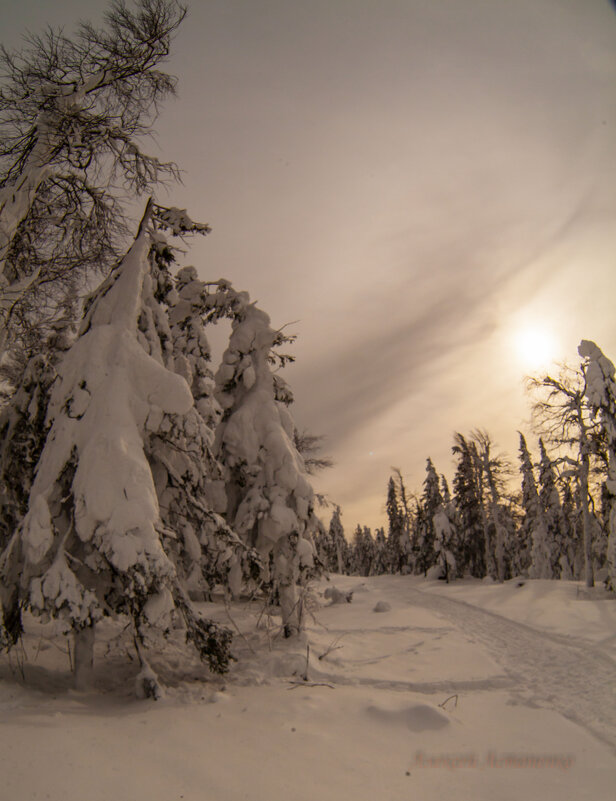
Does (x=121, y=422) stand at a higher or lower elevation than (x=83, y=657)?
higher

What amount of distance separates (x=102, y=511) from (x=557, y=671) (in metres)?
8.63

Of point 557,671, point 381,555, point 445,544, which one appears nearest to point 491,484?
point 445,544

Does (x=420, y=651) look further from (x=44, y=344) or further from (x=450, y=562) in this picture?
(x=450, y=562)

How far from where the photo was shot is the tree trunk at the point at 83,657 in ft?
17.9

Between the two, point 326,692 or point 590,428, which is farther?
point 590,428

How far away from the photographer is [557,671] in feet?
25.3

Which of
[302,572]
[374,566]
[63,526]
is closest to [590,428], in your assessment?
[302,572]

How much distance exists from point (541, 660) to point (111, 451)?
31.1 feet

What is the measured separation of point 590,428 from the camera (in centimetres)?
1919

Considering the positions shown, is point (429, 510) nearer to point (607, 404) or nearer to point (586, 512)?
point (586, 512)

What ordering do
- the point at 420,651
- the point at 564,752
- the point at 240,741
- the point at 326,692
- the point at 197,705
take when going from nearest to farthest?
the point at 240,741 → the point at 564,752 → the point at 197,705 → the point at 326,692 → the point at 420,651

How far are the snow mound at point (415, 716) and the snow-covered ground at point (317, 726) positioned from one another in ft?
0.08

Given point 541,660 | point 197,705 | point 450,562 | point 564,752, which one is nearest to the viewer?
point 564,752

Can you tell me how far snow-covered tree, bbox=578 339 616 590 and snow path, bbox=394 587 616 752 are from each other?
644 centimetres
